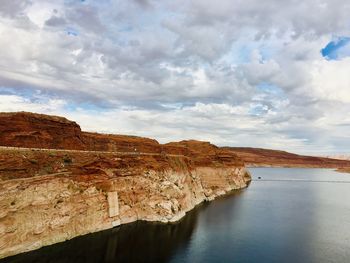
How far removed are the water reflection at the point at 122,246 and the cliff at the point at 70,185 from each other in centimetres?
166

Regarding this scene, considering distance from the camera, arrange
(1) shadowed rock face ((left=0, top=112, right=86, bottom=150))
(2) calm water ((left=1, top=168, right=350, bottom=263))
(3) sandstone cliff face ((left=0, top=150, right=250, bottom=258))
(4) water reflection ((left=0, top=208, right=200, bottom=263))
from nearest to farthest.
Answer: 1. (4) water reflection ((left=0, top=208, right=200, bottom=263))
2. (3) sandstone cliff face ((left=0, top=150, right=250, bottom=258))
3. (2) calm water ((left=1, top=168, right=350, bottom=263))
4. (1) shadowed rock face ((left=0, top=112, right=86, bottom=150))

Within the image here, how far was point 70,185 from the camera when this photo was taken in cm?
4397

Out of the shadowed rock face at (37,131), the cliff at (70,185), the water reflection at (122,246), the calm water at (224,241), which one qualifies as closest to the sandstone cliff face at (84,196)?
the cliff at (70,185)

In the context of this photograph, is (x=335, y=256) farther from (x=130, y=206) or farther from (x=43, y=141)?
(x=43, y=141)

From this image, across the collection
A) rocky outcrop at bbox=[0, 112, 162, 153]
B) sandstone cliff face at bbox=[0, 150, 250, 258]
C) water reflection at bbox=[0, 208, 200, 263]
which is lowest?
water reflection at bbox=[0, 208, 200, 263]

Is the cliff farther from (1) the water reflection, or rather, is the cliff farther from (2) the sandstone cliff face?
(1) the water reflection

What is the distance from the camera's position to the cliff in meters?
37.3

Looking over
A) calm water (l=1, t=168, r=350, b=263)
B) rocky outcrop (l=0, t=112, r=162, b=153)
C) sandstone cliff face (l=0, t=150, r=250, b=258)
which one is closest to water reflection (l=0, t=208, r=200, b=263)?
calm water (l=1, t=168, r=350, b=263)

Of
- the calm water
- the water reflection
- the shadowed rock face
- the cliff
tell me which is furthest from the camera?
the shadowed rock face

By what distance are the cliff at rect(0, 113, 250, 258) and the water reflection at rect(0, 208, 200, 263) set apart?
1656 mm

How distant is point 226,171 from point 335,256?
66518mm

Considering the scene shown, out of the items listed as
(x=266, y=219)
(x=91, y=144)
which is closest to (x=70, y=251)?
(x=91, y=144)

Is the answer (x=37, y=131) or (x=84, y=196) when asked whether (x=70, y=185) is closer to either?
(x=84, y=196)

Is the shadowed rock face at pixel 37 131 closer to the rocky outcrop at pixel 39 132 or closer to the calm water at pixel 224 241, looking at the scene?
the rocky outcrop at pixel 39 132
